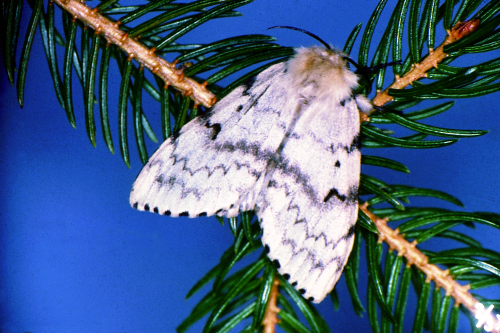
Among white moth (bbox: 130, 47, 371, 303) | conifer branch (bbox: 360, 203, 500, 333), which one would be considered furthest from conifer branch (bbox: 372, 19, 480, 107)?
conifer branch (bbox: 360, 203, 500, 333)

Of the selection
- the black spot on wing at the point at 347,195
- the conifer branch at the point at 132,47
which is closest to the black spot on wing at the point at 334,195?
the black spot on wing at the point at 347,195

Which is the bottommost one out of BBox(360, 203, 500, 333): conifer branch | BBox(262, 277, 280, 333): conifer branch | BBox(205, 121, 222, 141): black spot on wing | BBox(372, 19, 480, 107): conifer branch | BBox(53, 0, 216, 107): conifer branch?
BBox(262, 277, 280, 333): conifer branch

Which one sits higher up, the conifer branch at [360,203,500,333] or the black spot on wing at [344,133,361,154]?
the black spot on wing at [344,133,361,154]

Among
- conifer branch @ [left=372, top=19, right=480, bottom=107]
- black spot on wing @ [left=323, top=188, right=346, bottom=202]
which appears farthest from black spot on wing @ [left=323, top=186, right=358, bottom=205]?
conifer branch @ [left=372, top=19, right=480, bottom=107]

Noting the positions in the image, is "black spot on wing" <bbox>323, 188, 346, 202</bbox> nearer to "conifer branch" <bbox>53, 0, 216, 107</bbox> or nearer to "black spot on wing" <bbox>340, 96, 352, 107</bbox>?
"black spot on wing" <bbox>340, 96, 352, 107</bbox>

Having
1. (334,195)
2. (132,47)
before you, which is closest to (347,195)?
(334,195)

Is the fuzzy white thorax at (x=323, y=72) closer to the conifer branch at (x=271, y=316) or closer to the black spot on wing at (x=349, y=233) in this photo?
the black spot on wing at (x=349, y=233)

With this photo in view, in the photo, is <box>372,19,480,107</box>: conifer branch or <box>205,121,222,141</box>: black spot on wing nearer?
<box>372,19,480,107</box>: conifer branch

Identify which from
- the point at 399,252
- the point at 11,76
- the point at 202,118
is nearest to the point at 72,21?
the point at 11,76
